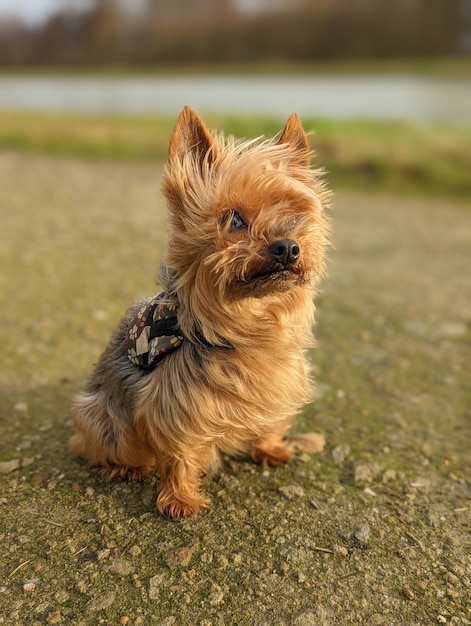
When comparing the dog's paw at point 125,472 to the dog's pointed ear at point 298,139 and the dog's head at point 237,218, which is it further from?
the dog's pointed ear at point 298,139

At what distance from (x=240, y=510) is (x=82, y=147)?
12.5 metres

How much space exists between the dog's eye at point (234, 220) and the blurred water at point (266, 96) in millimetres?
14718

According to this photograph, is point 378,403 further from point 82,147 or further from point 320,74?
point 320,74

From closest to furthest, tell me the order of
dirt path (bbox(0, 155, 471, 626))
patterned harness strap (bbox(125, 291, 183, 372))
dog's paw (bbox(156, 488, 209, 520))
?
1. dirt path (bbox(0, 155, 471, 626))
2. patterned harness strap (bbox(125, 291, 183, 372))
3. dog's paw (bbox(156, 488, 209, 520))

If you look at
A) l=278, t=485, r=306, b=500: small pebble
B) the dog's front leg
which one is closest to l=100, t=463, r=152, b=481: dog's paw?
the dog's front leg

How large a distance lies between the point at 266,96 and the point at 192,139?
22554mm

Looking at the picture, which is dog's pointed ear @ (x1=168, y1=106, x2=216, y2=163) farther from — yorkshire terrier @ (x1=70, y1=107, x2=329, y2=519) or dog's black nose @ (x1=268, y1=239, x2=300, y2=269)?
dog's black nose @ (x1=268, y1=239, x2=300, y2=269)

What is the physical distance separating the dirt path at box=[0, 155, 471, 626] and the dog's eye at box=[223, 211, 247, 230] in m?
1.62

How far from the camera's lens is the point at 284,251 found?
99.8 inches

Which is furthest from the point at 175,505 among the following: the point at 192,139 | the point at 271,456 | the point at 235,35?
the point at 235,35

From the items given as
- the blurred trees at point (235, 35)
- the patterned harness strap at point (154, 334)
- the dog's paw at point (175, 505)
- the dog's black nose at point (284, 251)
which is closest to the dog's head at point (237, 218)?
the dog's black nose at point (284, 251)

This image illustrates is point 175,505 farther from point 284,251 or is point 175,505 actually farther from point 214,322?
point 284,251

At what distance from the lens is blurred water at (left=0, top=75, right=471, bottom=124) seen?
1919 cm

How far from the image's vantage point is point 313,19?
35.6 meters
